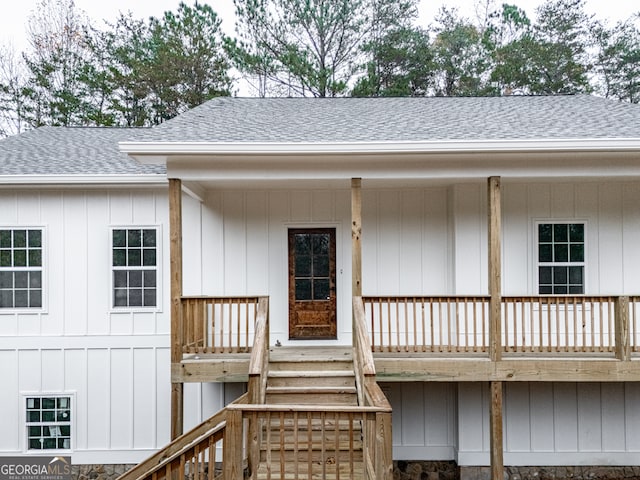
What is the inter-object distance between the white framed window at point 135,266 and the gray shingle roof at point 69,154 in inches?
42.5

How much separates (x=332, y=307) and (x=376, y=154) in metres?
3.23

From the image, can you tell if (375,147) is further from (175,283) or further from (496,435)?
(496,435)

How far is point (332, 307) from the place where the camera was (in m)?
9.63

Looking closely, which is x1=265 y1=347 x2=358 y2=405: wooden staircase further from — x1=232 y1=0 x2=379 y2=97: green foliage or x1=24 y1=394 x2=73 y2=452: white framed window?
x1=232 y1=0 x2=379 y2=97: green foliage

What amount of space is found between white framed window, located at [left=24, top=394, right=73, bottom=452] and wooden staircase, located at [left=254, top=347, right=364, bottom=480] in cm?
388

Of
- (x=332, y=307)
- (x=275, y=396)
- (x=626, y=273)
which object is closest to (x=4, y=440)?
(x=275, y=396)

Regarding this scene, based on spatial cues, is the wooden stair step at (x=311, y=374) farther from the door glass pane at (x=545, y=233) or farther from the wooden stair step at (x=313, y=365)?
the door glass pane at (x=545, y=233)

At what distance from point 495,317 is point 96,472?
23.0ft

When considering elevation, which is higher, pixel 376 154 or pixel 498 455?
pixel 376 154

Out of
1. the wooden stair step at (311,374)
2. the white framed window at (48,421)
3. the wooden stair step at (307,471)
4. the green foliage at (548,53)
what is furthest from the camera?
the green foliage at (548,53)

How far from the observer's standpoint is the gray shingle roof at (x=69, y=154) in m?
9.16

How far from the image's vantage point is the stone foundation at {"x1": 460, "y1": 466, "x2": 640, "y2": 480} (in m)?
8.91

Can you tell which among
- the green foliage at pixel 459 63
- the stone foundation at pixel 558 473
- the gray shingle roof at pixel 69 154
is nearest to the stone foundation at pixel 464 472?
the stone foundation at pixel 558 473

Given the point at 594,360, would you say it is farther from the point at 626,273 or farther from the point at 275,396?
the point at 275,396
